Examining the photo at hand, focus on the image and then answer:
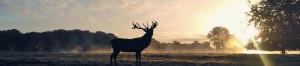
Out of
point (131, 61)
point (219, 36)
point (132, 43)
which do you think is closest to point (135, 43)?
point (132, 43)

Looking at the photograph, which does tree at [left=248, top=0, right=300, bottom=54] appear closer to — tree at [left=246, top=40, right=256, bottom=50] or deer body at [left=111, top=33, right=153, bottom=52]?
tree at [left=246, top=40, right=256, bottom=50]

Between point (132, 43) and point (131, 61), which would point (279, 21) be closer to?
point (131, 61)

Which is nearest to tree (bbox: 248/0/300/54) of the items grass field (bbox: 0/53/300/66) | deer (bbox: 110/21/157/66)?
grass field (bbox: 0/53/300/66)

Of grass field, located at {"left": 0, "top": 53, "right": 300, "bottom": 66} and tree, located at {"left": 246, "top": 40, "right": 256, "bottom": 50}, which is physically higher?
tree, located at {"left": 246, "top": 40, "right": 256, "bottom": 50}

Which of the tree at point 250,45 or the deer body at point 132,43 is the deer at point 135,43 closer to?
the deer body at point 132,43

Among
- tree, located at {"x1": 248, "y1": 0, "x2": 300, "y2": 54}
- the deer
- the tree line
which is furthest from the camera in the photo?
the tree line

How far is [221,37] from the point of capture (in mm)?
163750

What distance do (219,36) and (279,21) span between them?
96383 millimetres

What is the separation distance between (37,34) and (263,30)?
180 ft

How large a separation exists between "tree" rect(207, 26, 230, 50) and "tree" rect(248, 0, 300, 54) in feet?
293

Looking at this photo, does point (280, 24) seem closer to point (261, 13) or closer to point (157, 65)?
point (261, 13)

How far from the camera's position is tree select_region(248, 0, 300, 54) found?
68.1 metres

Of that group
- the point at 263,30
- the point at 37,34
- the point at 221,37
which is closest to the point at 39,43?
the point at 37,34

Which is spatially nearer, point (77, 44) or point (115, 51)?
point (115, 51)
